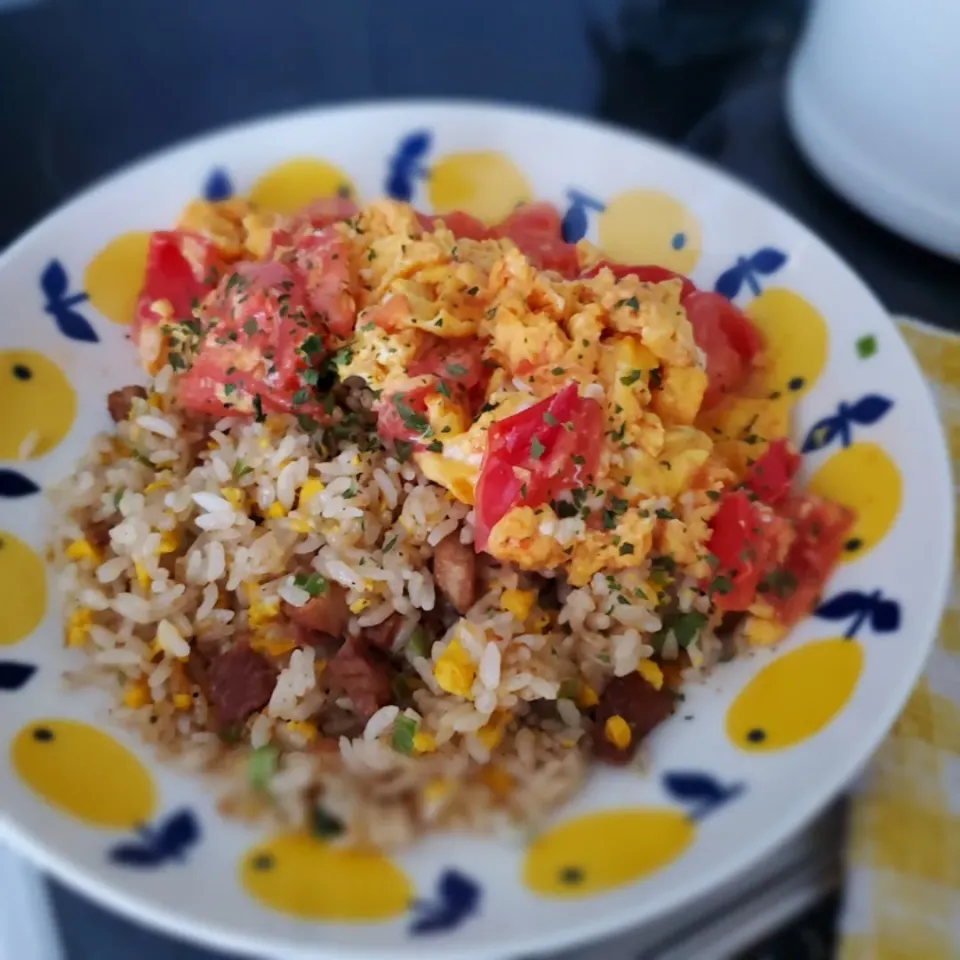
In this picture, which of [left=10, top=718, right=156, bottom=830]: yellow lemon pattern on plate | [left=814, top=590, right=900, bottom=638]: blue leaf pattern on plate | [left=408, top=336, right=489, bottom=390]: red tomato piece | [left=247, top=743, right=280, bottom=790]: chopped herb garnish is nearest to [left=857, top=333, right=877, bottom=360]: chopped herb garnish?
[left=814, top=590, right=900, bottom=638]: blue leaf pattern on plate

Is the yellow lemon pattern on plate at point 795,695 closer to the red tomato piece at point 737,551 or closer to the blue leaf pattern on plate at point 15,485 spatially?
the red tomato piece at point 737,551

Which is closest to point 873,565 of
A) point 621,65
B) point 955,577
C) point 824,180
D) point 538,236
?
point 955,577

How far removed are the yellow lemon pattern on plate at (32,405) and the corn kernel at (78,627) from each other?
0.24 metres

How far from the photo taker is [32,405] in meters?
1.23

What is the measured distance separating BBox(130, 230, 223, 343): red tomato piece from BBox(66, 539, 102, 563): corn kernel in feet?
1.07

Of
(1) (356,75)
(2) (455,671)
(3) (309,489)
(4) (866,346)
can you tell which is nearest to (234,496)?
(3) (309,489)

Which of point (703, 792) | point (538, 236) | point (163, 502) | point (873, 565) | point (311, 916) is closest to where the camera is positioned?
point (311, 916)

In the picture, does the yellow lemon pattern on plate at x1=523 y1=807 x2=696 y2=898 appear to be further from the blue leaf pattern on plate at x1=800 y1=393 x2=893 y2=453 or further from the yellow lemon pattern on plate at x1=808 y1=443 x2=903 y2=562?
the blue leaf pattern on plate at x1=800 y1=393 x2=893 y2=453

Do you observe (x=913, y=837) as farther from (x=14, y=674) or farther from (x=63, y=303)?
(x=63, y=303)

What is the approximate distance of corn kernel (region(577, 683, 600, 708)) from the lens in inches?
41.8

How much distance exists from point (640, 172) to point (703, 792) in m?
0.89

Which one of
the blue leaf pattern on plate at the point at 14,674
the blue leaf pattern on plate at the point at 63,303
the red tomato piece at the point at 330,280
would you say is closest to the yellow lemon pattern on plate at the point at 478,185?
the red tomato piece at the point at 330,280

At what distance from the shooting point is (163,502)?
116 centimetres

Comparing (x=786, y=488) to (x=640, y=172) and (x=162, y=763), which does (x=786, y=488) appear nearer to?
(x=640, y=172)
